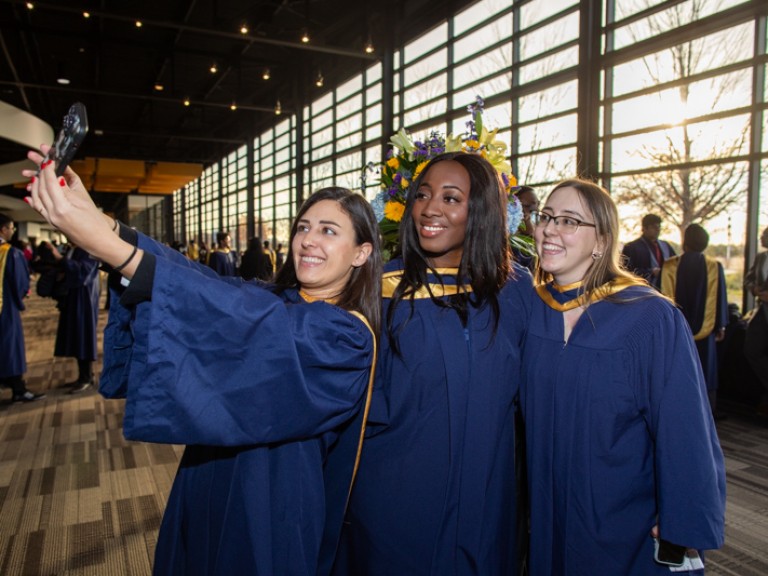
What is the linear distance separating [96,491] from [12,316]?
93.0 inches

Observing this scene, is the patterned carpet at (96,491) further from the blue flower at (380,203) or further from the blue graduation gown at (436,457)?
the blue flower at (380,203)

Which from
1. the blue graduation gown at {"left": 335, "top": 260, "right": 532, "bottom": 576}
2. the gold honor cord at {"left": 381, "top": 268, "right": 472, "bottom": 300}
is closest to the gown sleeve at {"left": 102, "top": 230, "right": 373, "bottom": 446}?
the blue graduation gown at {"left": 335, "top": 260, "right": 532, "bottom": 576}

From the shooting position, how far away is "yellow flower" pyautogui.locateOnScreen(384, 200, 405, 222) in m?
1.96

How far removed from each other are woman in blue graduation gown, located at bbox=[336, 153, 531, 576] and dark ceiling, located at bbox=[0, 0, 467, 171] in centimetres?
814

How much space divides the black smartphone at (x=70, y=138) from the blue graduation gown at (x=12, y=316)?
14.8 ft

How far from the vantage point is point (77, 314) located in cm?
528

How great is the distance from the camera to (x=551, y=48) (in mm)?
6930

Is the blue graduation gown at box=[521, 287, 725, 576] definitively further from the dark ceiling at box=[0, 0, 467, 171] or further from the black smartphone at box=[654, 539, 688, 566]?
the dark ceiling at box=[0, 0, 467, 171]

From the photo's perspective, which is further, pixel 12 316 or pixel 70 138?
pixel 12 316

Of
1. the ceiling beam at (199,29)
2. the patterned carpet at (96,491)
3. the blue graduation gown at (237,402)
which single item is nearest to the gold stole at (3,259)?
the patterned carpet at (96,491)

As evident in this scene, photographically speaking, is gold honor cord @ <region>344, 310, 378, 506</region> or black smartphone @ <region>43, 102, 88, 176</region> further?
gold honor cord @ <region>344, 310, 378, 506</region>

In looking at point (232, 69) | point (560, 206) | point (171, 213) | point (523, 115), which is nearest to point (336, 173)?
point (232, 69)

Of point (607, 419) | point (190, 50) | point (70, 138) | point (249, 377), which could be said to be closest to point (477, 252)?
point (607, 419)

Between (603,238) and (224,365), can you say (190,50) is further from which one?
(224,365)
